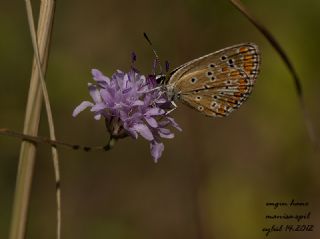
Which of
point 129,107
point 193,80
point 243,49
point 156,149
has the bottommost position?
point 156,149

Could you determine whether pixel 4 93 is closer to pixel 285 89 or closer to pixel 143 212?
pixel 143 212

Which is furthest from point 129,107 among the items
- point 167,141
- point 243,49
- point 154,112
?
point 167,141

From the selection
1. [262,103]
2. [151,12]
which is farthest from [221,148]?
[151,12]

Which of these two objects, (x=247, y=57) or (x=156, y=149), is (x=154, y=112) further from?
(x=247, y=57)

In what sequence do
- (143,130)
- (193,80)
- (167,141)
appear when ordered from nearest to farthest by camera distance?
(143,130)
(193,80)
(167,141)

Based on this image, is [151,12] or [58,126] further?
[151,12]

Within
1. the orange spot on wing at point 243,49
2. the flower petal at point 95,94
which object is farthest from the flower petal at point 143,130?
the orange spot on wing at point 243,49
